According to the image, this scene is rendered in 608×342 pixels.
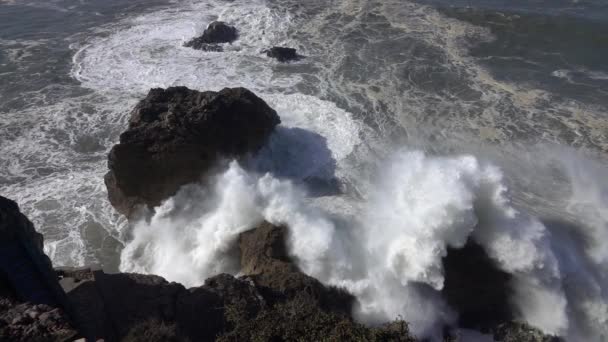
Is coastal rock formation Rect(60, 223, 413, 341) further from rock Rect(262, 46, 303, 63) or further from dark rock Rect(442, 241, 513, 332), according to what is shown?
rock Rect(262, 46, 303, 63)

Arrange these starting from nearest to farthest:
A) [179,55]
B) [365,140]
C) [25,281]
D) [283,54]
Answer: [25,281] → [365,140] → [283,54] → [179,55]

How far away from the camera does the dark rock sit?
1188cm

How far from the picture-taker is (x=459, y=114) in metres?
20.2

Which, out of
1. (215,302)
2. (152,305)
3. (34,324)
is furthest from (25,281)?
(215,302)

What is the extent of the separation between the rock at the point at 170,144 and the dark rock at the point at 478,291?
8185 millimetres

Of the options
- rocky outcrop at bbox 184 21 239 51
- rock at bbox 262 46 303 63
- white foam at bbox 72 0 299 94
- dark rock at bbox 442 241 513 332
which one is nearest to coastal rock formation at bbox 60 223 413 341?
dark rock at bbox 442 241 513 332

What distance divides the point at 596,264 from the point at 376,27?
66.2ft

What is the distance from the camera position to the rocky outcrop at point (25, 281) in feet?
24.0

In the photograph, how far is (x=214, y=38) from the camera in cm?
2742

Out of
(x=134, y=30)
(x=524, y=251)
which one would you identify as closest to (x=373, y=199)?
(x=524, y=251)

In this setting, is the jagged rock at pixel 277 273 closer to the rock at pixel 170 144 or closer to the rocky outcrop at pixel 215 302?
the rocky outcrop at pixel 215 302

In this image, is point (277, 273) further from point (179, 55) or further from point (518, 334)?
point (179, 55)

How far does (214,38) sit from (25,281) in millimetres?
21318

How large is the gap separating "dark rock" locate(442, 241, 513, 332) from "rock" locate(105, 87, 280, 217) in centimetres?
819
